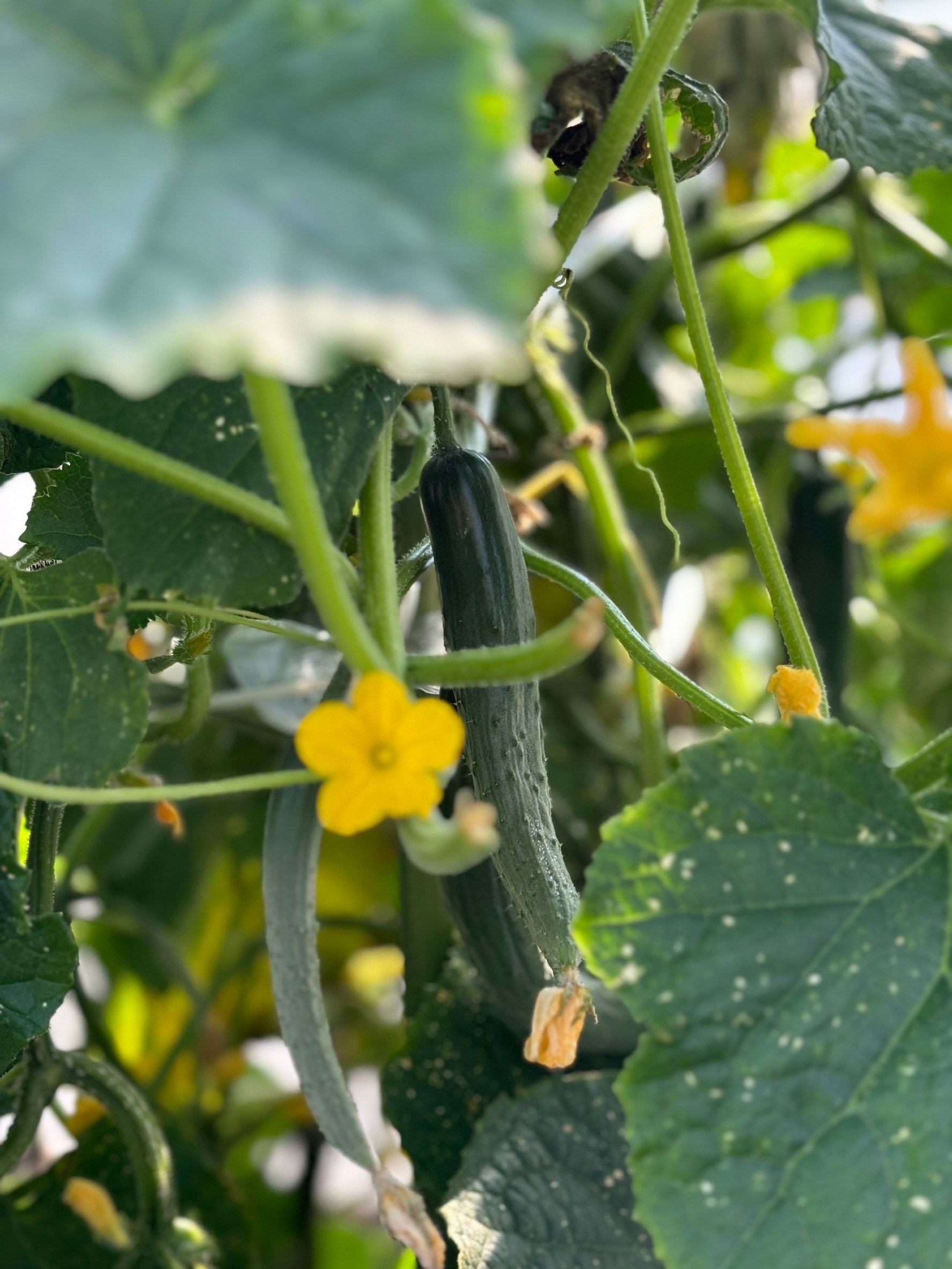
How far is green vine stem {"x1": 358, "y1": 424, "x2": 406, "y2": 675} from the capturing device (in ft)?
1.41

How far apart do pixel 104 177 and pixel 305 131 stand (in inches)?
2.0

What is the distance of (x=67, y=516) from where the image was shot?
590 mm

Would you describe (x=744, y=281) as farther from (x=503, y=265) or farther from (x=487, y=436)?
(x=503, y=265)

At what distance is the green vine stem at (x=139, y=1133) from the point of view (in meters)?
0.71

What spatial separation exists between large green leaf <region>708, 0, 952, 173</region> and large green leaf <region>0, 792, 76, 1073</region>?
57cm

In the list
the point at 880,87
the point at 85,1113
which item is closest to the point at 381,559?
the point at 880,87

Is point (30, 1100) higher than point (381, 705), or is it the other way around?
point (381, 705)

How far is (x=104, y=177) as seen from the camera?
0.99 feet

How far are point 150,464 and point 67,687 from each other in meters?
0.14

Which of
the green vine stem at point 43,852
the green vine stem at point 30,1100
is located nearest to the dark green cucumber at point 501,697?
the green vine stem at point 43,852

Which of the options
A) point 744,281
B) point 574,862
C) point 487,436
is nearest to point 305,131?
point 487,436

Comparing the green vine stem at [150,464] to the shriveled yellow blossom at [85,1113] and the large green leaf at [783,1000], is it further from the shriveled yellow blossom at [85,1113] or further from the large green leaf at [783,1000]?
the shriveled yellow blossom at [85,1113]

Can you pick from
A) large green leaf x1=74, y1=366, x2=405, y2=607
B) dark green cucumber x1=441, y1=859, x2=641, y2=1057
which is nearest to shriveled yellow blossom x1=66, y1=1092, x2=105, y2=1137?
dark green cucumber x1=441, y1=859, x2=641, y2=1057

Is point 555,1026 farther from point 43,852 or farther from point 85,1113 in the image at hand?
point 85,1113
